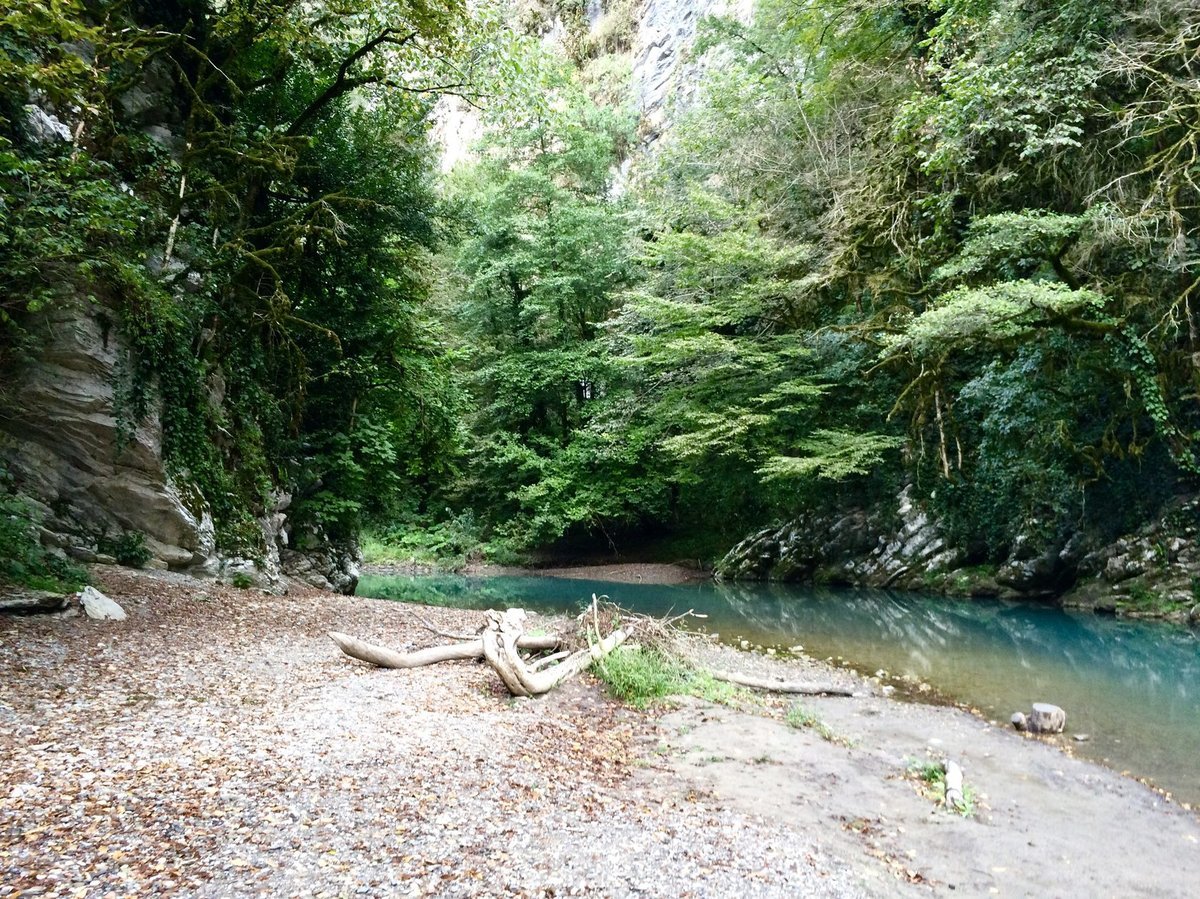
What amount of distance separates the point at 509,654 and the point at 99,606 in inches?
168

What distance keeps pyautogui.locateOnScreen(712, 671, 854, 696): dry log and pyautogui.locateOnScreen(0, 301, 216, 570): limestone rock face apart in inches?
304

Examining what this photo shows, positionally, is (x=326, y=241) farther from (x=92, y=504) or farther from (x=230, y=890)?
(x=230, y=890)

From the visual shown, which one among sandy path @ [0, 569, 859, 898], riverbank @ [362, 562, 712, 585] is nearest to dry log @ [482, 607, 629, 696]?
sandy path @ [0, 569, 859, 898]

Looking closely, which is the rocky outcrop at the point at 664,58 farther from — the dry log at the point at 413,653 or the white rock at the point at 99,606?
the white rock at the point at 99,606

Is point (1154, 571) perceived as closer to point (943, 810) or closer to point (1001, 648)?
point (1001, 648)

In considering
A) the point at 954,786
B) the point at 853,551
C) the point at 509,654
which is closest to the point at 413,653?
the point at 509,654

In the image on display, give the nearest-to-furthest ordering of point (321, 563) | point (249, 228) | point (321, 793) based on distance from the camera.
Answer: point (321, 793) → point (249, 228) → point (321, 563)

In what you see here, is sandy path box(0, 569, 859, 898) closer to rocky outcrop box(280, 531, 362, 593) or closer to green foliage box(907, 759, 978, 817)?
green foliage box(907, 759, 978, 817)

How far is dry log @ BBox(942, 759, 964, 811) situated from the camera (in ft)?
15.8

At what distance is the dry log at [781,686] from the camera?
25.6 feet

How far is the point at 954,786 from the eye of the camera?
4934mm

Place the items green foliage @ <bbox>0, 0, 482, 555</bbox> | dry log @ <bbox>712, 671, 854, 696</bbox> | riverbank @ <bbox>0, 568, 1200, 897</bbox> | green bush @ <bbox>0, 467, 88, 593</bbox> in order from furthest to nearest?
1. dry log @ <bbox>712, 671, 854, 696</bbox>
2. green foliage @ <bbox>0, 0, 482, 555</bbox>
3. green bush @ <bbox>0, 467, 88, 593</bbox>
4. riverbank @ <bbox>0, 568, 1200, 897</bbox>

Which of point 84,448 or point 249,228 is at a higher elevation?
point 249,228

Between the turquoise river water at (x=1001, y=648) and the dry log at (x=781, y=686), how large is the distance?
4.92 feet
